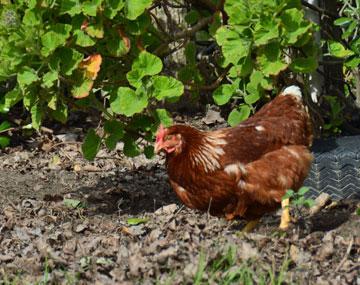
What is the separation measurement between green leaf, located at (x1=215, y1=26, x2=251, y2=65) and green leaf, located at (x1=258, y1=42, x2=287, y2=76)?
0.12 metres

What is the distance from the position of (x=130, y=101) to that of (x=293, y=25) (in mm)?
976

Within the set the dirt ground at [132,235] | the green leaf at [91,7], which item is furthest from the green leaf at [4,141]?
the green leaf at [91,7]

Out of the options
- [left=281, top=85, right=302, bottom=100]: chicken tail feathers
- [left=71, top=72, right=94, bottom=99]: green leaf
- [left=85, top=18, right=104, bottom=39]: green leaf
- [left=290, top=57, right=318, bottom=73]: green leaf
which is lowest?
[left=281, top=85, right=302, bottom=100]: chicken tail feathers

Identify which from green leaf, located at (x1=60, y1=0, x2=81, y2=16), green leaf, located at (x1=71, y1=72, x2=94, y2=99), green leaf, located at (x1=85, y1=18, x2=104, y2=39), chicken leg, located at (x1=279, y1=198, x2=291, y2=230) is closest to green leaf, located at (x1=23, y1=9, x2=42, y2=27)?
green leaf, located at (x1=60, y1=0, x2=81, y2=16)

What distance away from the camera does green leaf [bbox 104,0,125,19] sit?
4.59m

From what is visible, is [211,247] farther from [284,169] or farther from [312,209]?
[312,209]

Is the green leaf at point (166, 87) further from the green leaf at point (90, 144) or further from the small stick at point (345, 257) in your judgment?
the small stick at point (345, 257)

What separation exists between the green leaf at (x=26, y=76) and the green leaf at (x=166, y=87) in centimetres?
65

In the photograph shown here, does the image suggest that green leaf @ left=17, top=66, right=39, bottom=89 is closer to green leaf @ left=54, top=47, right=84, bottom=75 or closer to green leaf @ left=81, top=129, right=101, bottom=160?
green leaf @ left=54, top=47, right=84, bottom=75

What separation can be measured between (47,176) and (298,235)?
7.52 feet

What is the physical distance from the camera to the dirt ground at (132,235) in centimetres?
370

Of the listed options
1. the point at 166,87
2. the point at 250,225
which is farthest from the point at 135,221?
the point at 166,87

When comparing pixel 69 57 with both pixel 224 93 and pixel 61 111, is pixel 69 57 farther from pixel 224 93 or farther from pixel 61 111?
pixel 224 93

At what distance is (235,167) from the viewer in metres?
4.55
